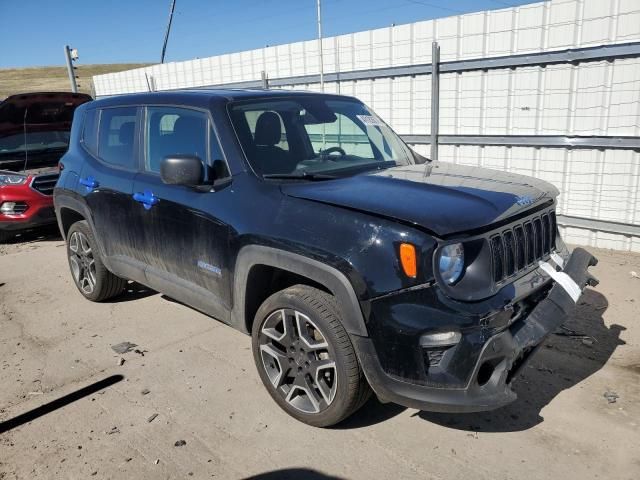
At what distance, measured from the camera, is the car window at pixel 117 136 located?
163 inches

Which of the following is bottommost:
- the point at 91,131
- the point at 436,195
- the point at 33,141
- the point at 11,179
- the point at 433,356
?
the point at 433,356

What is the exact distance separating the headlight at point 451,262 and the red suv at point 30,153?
6878mm

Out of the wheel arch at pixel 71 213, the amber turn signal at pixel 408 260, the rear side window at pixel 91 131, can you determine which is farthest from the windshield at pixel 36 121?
the amber turn signal at pixel 408 260

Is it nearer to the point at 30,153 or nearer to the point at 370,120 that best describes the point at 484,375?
the point at 370,120

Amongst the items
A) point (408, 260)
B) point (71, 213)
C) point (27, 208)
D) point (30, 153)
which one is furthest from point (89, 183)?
point (30, 153)

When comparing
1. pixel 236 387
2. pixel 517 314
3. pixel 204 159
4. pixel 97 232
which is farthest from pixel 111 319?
pixel 517 314

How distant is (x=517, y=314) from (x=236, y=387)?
1.90m

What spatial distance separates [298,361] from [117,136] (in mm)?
2638

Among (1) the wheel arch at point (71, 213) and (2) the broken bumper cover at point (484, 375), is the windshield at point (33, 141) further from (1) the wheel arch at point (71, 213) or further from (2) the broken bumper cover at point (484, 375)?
(2) the broken bumper cover at point (484, 375)

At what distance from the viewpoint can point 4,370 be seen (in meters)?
3.87

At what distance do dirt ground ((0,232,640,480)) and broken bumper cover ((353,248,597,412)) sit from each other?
452 millimetres

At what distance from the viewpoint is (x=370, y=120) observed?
422cm

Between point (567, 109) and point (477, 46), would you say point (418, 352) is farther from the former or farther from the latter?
point (477, 46)

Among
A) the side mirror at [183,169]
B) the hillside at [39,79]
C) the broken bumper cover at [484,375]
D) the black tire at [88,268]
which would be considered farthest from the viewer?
the hillside at [39,79]
